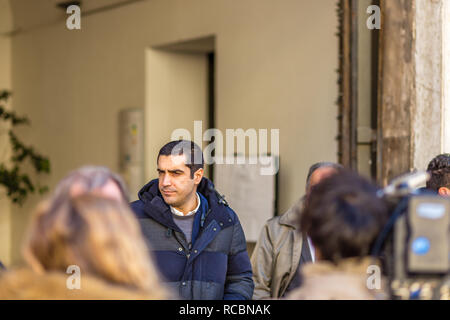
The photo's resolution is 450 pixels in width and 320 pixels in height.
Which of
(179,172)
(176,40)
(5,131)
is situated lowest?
(179,172)

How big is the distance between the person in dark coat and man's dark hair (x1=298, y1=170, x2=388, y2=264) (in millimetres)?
1338

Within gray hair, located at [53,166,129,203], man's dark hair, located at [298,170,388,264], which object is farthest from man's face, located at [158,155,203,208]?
man's dark hair, located at [298,170,388,264]

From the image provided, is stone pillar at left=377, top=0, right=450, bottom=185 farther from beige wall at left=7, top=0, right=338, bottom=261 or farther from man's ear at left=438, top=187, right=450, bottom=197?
man's ear at left=438, top=187, right=450, bottom=197

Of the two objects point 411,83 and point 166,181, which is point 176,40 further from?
point 166,181

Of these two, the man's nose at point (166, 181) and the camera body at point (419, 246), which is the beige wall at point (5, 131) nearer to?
the man's nose at point (166, 181)

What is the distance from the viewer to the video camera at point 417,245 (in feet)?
5.19

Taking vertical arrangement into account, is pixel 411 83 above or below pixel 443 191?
above

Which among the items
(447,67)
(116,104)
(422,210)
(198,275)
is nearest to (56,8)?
(116,104)

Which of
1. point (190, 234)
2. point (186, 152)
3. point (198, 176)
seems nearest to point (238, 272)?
point (190, 234)

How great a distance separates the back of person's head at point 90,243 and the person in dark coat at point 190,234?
136 cm

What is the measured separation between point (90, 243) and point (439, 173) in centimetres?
248

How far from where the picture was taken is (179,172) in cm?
310

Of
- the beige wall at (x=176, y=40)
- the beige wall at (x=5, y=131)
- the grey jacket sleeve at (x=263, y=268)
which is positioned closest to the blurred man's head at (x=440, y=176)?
the grey jacket sleeve at (x=263, y=268)
